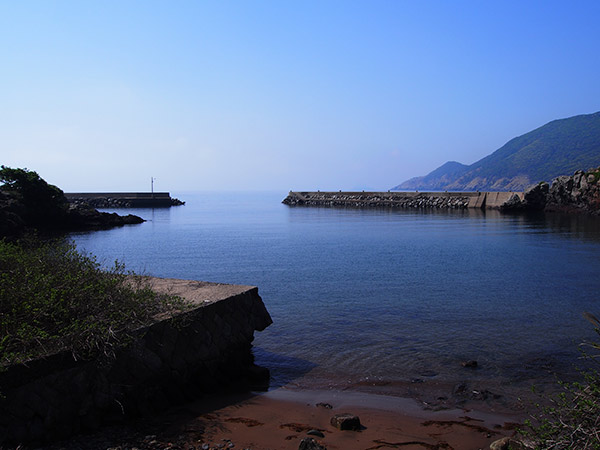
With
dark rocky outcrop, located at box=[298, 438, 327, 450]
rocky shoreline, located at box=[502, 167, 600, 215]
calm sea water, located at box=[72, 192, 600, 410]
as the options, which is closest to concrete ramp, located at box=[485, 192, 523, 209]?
rocky shoreline, located at box=[502, 167, 600, 215]

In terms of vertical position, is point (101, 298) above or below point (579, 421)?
above

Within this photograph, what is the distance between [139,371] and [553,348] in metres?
10.4

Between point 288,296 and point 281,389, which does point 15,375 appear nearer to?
point 281,389

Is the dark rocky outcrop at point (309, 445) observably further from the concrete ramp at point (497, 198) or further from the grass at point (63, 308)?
the concrete ramp at point (497, 198)

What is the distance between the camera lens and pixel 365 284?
21391mm

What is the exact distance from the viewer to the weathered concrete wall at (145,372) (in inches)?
263

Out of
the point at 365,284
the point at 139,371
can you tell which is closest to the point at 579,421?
the point at 139,371

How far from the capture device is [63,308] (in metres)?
7.98

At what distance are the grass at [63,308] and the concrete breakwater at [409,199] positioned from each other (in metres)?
70.4

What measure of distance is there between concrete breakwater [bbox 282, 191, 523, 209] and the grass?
7038cm

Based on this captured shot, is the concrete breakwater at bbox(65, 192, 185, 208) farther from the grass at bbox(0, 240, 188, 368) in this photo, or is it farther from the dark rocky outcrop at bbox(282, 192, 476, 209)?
the grass at bbox(0, 240, 188, 368)

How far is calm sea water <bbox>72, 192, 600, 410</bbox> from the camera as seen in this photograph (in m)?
11.3

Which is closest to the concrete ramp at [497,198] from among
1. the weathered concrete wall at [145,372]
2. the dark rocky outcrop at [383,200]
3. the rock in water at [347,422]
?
the dark rocky outcrop at [383,200]

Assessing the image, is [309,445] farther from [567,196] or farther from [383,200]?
[383,200]
